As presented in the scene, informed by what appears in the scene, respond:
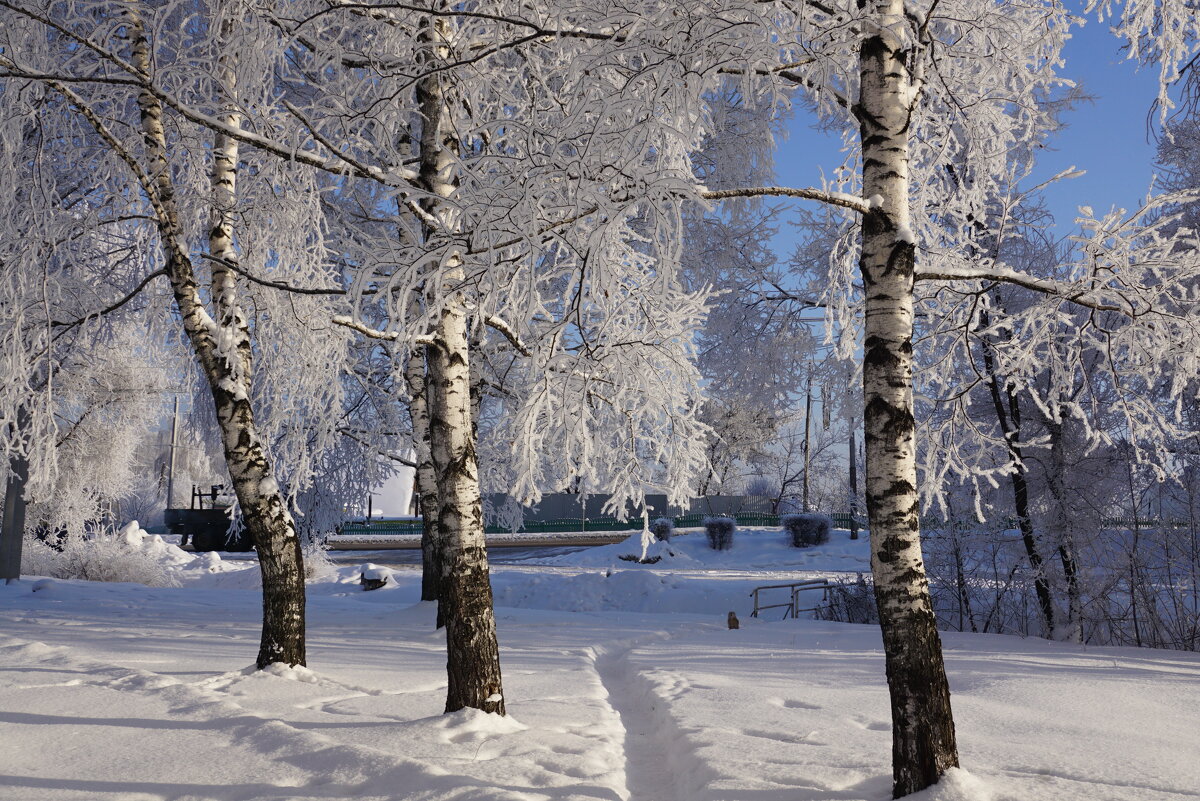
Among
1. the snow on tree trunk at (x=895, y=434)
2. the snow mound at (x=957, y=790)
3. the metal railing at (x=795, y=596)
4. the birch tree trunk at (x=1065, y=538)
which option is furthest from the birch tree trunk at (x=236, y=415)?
the birch tree trunk at (x=1065, y=538)

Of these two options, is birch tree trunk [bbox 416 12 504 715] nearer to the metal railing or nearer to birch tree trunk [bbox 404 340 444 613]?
birch tree trunk [bbox 404 340 444 613]

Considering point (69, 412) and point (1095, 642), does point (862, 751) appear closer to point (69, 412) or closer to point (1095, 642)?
point (1095, 642)

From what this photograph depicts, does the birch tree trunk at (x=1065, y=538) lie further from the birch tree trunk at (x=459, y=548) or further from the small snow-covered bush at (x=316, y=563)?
the small snow-covered bush at (x=316, y=563)

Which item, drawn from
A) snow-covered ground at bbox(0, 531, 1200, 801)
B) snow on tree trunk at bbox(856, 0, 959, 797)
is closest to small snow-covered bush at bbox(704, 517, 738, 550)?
snow-covered ground at bbox(0, 531, 1200, 801)

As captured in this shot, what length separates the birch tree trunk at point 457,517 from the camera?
17.2 ft

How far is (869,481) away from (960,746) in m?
1.96

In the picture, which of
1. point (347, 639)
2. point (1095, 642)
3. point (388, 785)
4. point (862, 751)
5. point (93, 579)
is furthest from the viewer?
point (93, 579)

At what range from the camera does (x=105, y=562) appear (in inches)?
709

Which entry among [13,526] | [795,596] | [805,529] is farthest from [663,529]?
[13,526]

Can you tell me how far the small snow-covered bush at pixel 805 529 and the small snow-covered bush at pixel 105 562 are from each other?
65.1 ft

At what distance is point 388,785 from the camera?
4.01 metres

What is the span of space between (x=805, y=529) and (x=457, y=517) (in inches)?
1017

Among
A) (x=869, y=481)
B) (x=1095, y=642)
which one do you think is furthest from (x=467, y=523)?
(x=1095, y=642)

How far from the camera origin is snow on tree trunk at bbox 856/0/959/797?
392cm
